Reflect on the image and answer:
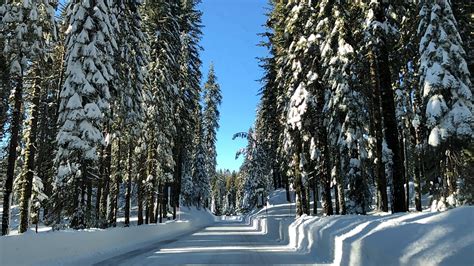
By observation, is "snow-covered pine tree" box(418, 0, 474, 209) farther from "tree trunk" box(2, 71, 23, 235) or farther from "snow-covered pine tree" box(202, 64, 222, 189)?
"snow-covered pine tree" box(202, 64, 222, 189)

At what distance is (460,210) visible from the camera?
6.72m

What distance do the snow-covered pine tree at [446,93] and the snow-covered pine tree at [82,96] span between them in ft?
45.0

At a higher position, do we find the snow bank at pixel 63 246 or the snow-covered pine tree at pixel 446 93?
the snow-covered pine tree at pixel 446 93

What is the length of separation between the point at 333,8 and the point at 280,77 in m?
8.55

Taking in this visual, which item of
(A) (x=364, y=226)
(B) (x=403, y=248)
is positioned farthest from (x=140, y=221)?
(B) (x=403, y=248)

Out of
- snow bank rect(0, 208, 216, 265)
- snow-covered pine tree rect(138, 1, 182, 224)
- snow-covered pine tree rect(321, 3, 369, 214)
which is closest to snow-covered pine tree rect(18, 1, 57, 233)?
snow bank rect(0, 208, 216, 265)

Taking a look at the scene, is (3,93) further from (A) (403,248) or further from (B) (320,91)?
(A) (403,248)

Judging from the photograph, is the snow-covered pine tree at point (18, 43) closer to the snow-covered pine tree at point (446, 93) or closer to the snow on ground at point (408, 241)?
the snow on ground at point (408, 241)

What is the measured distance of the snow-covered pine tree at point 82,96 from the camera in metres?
18.1

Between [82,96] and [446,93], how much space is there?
1534 centimetres

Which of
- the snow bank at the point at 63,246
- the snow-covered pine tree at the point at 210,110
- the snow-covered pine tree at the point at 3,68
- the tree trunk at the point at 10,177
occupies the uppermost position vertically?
the snow-covered pine tree at the point at 210,110

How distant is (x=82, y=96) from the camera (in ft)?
61.1

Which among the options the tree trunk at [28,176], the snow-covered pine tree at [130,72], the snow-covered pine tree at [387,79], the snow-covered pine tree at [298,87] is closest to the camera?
the snow-covered pine tree at [387,79]

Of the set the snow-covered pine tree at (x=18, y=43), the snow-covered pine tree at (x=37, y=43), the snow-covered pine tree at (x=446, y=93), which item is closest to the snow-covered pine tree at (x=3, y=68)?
the snow-covered pine tree at (x=18, y=43)
